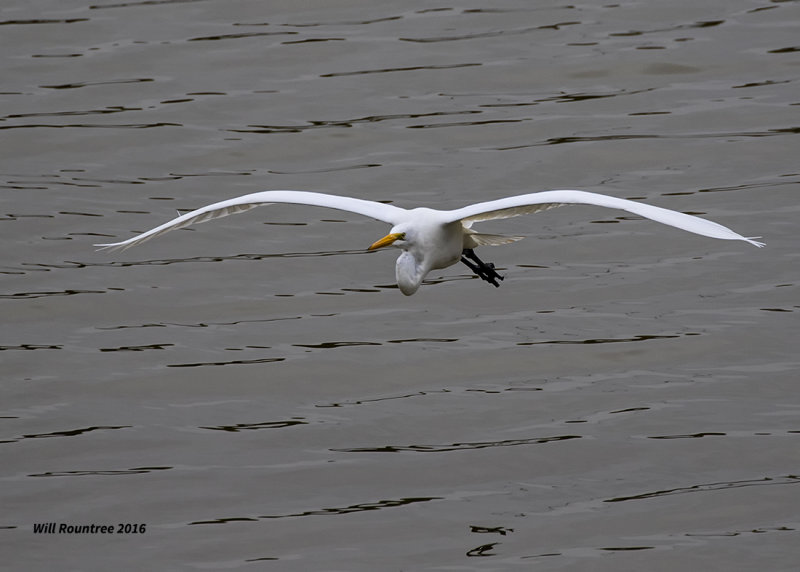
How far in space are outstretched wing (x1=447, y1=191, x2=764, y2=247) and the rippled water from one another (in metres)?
1.85

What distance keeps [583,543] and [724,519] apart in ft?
2.94

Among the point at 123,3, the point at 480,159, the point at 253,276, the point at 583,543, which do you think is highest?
the point at 123,3

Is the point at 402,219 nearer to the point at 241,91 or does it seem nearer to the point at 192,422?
the point at 192,422

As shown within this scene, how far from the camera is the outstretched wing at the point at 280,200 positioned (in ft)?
26.1

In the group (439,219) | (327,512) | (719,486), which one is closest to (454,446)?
(327,512)

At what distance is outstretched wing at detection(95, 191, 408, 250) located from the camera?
796 centimetres

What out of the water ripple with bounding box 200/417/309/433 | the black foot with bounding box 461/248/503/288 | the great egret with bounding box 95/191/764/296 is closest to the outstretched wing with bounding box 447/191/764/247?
the great egret with bounding box 95/191/764/296

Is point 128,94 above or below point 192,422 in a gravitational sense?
above

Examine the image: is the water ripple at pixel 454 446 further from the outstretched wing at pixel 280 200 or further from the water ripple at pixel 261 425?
the outstretched wing at pixel 280 200

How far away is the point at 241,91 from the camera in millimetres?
14305

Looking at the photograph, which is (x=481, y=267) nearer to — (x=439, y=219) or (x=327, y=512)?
(x=439, y=219)

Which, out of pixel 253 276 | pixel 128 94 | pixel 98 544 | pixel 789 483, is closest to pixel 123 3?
pixel 128 94

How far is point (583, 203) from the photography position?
7.10 metres

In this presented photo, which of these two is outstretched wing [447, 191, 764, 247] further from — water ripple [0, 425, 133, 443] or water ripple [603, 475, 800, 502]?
water ripple [0, 425, 133, 443]
